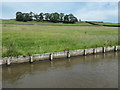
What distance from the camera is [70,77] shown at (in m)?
13.6

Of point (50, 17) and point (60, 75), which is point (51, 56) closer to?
point (60, 75)

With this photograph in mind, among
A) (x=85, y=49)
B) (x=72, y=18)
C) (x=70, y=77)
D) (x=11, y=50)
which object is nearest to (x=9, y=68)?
(x=11, y=50)

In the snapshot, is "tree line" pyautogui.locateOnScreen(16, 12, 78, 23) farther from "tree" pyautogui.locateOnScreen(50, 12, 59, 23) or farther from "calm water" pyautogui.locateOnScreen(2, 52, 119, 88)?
"calm water" pyautogui.locateOnScreen(2, 52, 119, 88)

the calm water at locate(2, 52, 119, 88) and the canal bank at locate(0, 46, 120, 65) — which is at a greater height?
the canal bank at locate(0, 46, 120, 65)

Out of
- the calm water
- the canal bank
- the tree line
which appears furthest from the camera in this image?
the tree line

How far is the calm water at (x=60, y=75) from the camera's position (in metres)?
12.1

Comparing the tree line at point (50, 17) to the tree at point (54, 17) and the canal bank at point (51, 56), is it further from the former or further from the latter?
the canal bank at point (51, 56)

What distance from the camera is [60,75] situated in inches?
557

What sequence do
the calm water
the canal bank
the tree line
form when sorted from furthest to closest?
the tree line
the canal bank
the calm water

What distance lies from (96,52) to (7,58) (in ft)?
46.4

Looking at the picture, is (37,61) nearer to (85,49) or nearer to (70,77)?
(70,77)

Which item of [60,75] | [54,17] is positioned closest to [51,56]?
[60,75]

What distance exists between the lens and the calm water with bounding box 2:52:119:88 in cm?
1209

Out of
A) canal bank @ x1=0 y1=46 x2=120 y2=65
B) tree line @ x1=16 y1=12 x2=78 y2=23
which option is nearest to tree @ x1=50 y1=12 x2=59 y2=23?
tree line @ x1=16 y1=12 x2=78 y2=23
